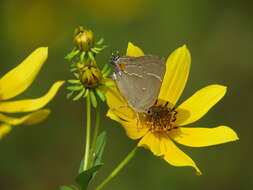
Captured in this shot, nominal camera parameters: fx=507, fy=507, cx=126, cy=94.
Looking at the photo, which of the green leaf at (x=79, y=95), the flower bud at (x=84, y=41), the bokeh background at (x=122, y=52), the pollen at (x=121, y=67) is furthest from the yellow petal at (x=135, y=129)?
the bokeh background at (x=122, y=52)

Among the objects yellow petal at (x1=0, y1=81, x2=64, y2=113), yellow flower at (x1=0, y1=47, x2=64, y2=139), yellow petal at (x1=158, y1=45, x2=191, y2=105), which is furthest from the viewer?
yellow petal at (x1=158, y1=45, x2=191, y2=105)

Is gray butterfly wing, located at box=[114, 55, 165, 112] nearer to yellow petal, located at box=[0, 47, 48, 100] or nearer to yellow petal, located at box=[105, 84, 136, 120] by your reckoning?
yellow petal, located at box=[105, 84, 136, 120]

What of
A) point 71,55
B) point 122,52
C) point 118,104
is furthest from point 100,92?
point 122,52

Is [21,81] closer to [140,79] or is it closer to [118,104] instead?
Answer: [118,104]

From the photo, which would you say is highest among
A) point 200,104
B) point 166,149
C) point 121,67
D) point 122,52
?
point 121,67

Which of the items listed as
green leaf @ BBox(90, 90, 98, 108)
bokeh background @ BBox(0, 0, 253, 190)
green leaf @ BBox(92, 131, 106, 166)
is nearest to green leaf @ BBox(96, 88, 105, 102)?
green leaf @ BBox(90, 90, 98, 108)

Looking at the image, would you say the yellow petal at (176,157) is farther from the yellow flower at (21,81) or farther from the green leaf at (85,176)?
the yellow flower at (21,81)
